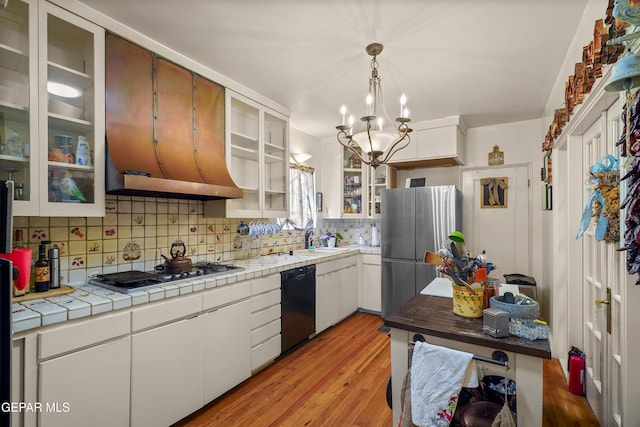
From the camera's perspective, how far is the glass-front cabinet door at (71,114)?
1.65m

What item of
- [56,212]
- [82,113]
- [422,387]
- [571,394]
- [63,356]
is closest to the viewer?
[422,387]

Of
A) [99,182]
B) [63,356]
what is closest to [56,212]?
[99,182]

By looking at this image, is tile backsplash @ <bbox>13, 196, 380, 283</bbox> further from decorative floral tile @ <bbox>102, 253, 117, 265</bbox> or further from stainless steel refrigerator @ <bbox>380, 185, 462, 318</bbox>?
stainless steel refrigerator @ <bbox>380, 185, 462, 318</bbox>

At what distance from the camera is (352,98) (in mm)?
3059

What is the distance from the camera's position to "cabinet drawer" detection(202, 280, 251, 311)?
2.09 meters

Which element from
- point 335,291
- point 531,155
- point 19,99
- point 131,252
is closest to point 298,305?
point 335,291

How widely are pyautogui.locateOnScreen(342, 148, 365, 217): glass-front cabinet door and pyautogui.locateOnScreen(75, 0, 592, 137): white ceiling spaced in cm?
147

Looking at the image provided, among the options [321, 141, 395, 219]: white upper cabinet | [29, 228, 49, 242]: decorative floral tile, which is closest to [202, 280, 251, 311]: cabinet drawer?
[29, 228, 49, 242]: decorative floral tile

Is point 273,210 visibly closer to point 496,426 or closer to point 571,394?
point 496,426

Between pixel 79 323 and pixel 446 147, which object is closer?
pixel 79 323

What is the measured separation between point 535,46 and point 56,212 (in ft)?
10.3

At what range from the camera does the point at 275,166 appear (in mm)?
3348

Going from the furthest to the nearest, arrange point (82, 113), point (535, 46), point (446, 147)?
point (446, 147)
point (535, 46)
point (82, 113)

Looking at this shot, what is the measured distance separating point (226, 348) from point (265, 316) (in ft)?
1.40
